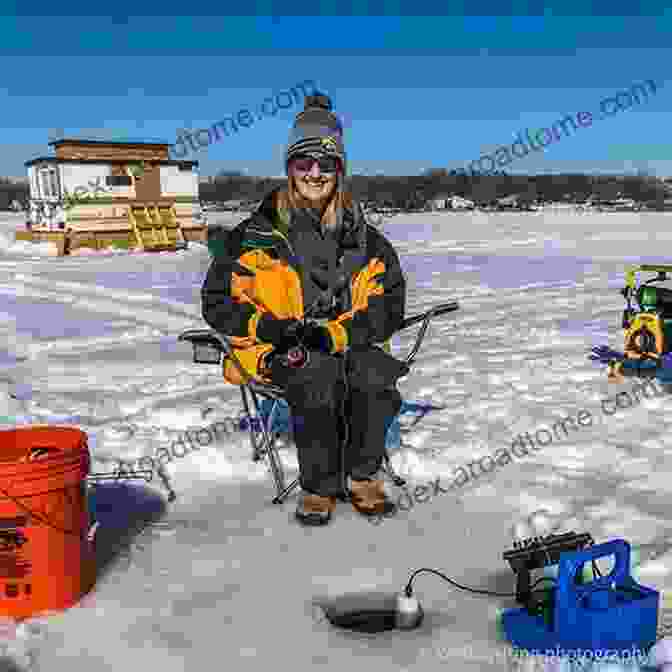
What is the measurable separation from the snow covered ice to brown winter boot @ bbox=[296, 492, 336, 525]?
44 millimetres

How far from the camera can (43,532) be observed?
2.11m

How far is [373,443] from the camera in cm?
288

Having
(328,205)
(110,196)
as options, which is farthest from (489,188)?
(328,205)

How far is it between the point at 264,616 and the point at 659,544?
1402 millimetres

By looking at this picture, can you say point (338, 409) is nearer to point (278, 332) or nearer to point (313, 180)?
point (278, 332)

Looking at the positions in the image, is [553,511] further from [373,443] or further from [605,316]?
[605,316]

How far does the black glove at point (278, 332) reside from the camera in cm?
279

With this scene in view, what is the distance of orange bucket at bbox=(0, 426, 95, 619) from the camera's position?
6.70 feet

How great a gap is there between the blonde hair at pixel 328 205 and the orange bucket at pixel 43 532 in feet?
4.41

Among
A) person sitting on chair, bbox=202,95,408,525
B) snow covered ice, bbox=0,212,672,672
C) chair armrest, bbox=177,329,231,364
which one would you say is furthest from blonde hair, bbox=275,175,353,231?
snow covered ice, bbox=0,212,672,672

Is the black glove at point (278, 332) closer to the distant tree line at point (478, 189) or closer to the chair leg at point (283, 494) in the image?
the chair leg at point (283, 494)

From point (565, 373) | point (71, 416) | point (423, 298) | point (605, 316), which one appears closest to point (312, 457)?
point (71, 416)

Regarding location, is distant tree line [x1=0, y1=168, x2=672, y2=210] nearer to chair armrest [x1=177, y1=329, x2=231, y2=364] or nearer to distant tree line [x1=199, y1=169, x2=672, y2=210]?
distant tree line [x1=199, y1=169, x2=672, y2=210]

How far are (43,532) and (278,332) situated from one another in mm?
1113
